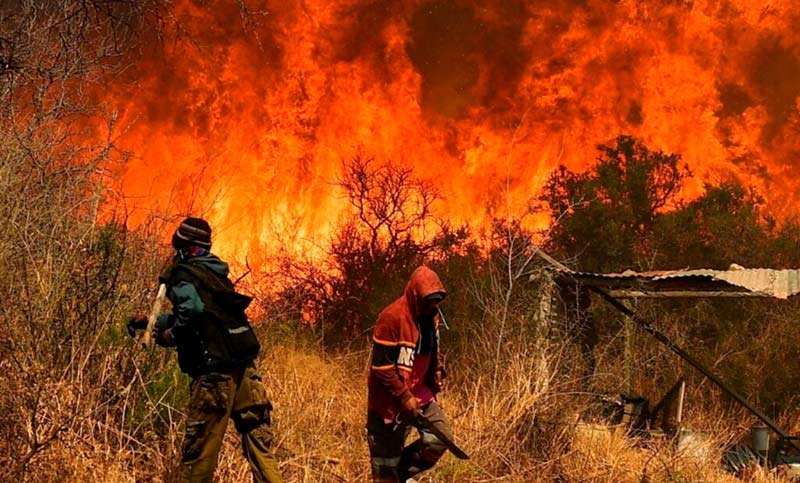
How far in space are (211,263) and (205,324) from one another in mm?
462

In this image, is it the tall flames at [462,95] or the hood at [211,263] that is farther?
the tall flames at [462,95]

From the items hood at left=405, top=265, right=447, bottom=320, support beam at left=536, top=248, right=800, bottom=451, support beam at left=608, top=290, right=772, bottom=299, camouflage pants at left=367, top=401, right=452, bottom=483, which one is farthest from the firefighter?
support beam at left=608, top=290, right=772, bottom=299

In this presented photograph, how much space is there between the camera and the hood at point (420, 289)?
18.3 ft

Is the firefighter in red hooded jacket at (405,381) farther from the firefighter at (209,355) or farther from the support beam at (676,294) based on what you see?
the support beam at (676,294)

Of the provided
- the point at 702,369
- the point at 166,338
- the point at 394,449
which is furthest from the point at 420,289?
the point at 702,369

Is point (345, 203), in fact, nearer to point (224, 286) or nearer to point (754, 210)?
point (754, 210)

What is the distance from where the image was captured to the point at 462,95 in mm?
21609

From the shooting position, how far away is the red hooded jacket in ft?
17.9

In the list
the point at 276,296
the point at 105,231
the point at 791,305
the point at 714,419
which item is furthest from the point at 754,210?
the point at 105,231

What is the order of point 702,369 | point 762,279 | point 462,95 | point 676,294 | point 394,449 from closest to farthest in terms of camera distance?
1. point 394,449
2. point 762,279
3. point 702,369
4. point 676,294
5. point 462,95

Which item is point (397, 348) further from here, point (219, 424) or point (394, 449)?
point (219, 424)

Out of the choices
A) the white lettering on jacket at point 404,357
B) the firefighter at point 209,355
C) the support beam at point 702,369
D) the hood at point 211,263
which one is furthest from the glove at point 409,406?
the support beam at point 702,369

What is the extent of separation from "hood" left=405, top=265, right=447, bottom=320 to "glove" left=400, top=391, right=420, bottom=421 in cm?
58

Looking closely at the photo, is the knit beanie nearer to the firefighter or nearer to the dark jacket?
the firefighter
